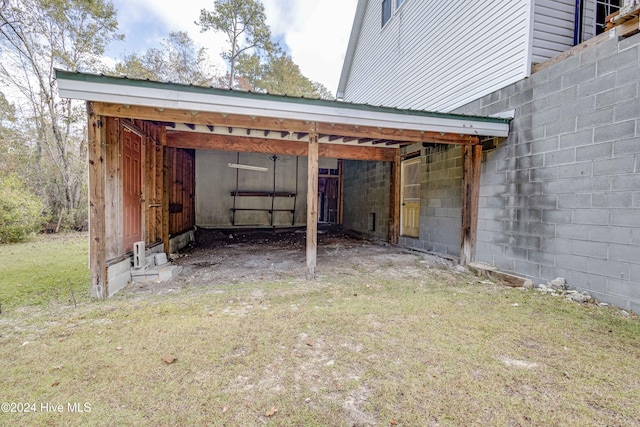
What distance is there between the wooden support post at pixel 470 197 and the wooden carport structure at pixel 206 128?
0.02 meters

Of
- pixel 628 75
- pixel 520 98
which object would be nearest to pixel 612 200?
pixel 628 75

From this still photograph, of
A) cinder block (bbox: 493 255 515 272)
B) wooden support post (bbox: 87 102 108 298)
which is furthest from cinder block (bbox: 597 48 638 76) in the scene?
wooden support post (bbox: 87 102 108 298)

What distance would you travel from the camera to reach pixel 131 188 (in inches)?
168

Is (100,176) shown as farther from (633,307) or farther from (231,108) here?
(633,307)

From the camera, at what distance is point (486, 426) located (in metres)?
1.46

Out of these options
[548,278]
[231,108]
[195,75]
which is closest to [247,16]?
[195,75]

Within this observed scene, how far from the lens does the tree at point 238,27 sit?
1398 cm

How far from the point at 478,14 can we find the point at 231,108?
4.90 m

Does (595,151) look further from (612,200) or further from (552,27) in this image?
(552,27)

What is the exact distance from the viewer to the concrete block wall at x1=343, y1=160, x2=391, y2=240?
8211 millimetres

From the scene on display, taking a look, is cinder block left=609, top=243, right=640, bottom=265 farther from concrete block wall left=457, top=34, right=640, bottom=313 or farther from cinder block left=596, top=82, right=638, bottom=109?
cinder block left=596, top=82, right=638, bottom=109

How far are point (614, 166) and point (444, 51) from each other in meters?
4.15

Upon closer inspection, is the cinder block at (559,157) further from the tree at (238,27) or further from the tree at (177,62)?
the tree at (177,62)

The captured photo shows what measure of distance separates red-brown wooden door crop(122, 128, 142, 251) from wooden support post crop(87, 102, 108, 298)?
0.68m
